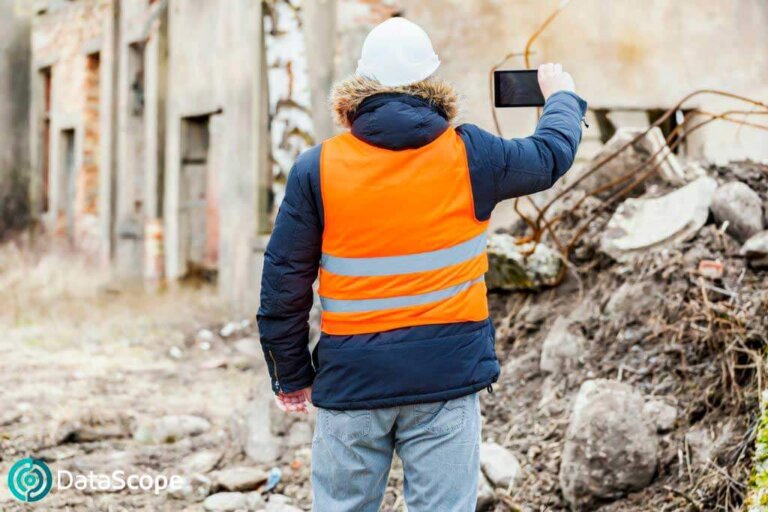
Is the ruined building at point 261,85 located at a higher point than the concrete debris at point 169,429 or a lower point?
higher

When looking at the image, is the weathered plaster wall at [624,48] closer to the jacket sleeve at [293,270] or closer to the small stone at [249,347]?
the small stone at [249,347]

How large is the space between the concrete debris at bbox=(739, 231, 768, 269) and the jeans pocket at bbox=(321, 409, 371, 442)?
3.01 meters

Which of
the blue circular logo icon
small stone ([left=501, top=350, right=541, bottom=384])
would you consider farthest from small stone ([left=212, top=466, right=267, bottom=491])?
small stone ([left=501, top=350, right=541, bottom=384])

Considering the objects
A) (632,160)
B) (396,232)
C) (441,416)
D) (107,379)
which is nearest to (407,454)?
(441,416)

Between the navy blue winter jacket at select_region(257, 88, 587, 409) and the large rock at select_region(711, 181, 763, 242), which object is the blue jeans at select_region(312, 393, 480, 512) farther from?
the large rock at select_region(711, 181, 763, 242)

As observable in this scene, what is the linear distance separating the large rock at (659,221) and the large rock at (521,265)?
35 centimetres

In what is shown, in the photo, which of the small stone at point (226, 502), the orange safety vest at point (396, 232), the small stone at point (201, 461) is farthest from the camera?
the small stone at point (201, 461)

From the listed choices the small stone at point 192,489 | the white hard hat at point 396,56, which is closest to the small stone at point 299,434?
the small stone at point 192,489

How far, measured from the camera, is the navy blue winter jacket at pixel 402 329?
2451mm

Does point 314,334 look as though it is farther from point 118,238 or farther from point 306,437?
point 118,238

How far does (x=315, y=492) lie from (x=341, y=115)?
107 cm

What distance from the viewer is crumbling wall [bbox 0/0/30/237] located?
17656 millimetres

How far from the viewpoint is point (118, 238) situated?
13.4 meters

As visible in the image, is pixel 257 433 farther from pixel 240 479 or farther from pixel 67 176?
pixel 67 176
